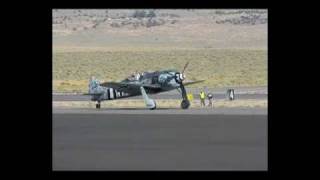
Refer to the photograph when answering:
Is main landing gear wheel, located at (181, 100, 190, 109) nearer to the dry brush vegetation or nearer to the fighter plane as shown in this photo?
the fighter plane

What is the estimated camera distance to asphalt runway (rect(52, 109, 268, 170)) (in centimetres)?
1401

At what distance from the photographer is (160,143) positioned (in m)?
19.4

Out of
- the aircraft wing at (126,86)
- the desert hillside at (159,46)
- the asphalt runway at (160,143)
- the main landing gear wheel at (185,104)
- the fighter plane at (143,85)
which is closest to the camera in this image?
the asphalt runway at (160,143)

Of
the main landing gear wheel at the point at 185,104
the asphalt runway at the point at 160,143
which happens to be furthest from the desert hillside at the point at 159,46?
the asphalt runway at the point at 160,143

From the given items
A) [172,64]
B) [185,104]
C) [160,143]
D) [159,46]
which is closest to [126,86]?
[185,104]

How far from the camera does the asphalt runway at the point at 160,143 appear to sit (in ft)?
46.0

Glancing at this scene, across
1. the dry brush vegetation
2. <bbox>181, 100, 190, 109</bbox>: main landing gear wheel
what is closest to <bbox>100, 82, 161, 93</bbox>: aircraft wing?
<bbox>181, 100, 190, 109</bbox>: main landing gear wheel

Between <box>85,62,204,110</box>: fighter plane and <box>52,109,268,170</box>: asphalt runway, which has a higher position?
<box>85,62,204,110</box>: fighter plane

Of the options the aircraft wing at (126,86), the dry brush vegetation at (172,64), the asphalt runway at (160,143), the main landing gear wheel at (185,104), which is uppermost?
the dry brush vegetation at (172,64)

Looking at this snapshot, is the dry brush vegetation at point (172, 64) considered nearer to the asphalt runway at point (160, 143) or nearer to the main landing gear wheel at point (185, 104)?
the main landing gear wheel at point (185, 104)

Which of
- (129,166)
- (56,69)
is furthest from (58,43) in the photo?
(129,166)

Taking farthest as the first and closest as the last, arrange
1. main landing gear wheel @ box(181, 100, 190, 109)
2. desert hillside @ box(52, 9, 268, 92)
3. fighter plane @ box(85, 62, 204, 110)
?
desert hillside @ box(52, 9, 268, 92)
fighter plane @ box(85, 62, 204, 110)
main landing gear wheel @ box(181, 100, 190, 109)
